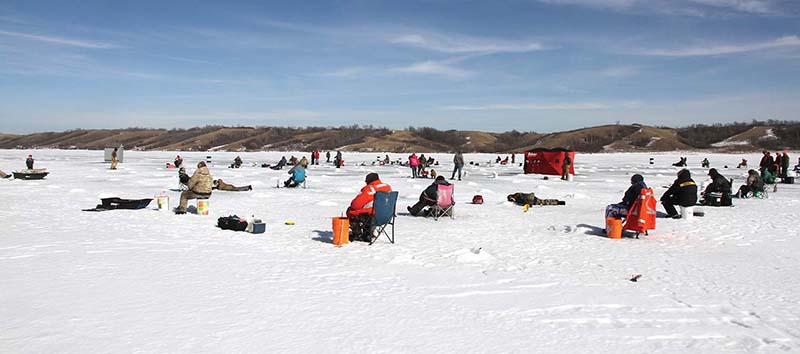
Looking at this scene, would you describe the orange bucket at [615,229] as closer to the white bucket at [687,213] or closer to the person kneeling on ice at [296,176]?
the white bucket at [687,213]

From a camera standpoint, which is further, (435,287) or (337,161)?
(337,161)

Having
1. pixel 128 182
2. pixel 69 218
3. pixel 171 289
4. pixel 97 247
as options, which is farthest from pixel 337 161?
pixel 171 289

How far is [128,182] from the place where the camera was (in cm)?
2323

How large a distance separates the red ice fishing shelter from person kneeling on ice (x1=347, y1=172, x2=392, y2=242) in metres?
22.4

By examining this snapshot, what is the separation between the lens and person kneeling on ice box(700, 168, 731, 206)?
50.0 feet

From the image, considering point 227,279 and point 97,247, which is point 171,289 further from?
point 97,247

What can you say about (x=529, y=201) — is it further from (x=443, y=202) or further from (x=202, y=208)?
(x=202, y=208)

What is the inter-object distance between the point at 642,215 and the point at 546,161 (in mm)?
21785

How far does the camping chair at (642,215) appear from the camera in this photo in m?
10.2

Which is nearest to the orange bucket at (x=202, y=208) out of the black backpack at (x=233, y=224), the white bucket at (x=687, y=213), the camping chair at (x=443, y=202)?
the black backpack at (x=233, y=224)

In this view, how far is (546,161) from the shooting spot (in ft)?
104

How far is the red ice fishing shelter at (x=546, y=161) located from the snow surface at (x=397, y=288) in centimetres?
1886

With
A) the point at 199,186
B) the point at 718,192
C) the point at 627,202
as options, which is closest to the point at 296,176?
the point at 199,186

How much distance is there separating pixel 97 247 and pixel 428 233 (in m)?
5.62
